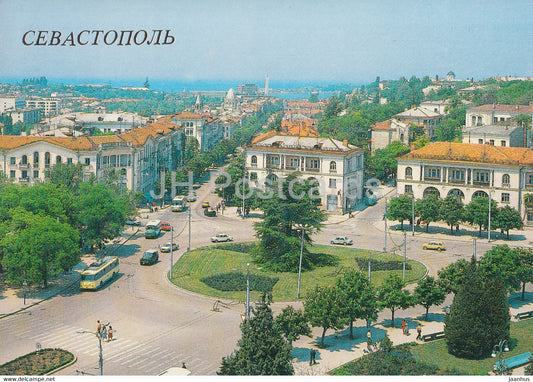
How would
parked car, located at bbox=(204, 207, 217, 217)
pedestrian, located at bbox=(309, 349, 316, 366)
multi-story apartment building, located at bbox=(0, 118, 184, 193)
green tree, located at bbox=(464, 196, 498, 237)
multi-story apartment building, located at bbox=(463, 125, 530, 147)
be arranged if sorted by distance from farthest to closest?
1. multi-story apartment building, located at bbox=(463, 125, 530, 147)
2. parked car, located at bbox=(204, 207, 217, 217)
3. multi-story apartment building, located at bbox=(0, 118, 184, 193)
4. green tree, located at bbox=(464, 196, 498, 237)
5. pedestrian, located at bbox=(309, 349, 316, 366)

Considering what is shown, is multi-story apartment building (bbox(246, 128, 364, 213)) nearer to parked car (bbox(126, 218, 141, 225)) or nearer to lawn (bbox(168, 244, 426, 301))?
parked car (bbox(126, 218, 141, 225))

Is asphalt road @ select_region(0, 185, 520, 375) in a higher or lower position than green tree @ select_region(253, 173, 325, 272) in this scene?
lower

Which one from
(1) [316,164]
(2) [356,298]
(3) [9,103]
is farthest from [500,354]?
(3) [9,103]

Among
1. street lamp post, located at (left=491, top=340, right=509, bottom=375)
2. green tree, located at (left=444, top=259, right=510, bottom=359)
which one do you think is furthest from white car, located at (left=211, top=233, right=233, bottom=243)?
street lamp post, located at (left=491, top=340, right=509, bottom=375)

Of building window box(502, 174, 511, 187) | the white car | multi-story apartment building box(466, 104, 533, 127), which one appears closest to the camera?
the white car

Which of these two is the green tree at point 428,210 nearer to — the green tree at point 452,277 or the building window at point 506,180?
the building window at point 506,180

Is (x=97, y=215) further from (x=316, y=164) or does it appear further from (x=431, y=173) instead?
(x=431, y=173)

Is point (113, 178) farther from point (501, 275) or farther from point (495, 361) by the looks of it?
point (495, 361)
